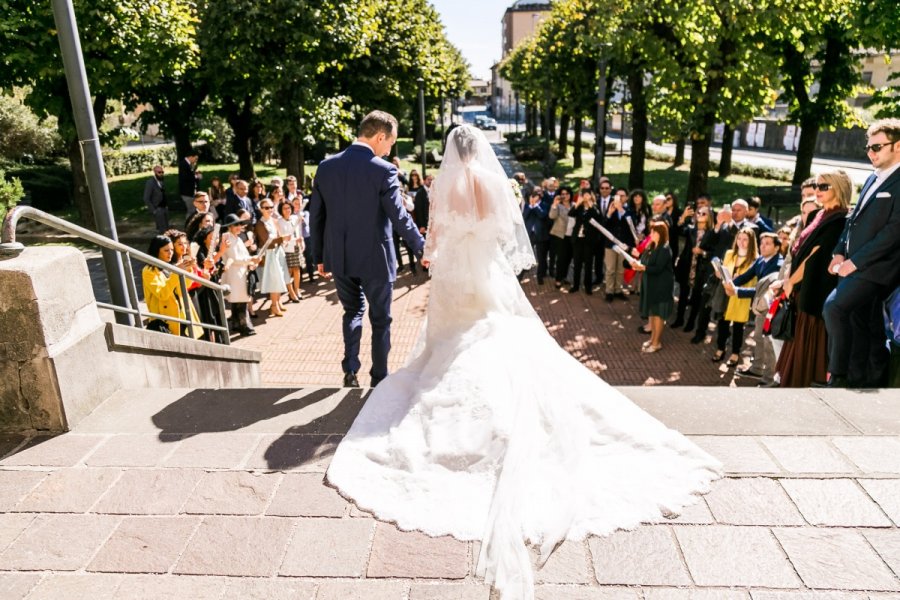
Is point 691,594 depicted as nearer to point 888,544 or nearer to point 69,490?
point 888,544

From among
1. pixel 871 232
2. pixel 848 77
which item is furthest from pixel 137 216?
pixel 848 77

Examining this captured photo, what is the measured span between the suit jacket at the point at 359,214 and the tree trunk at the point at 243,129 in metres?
20.0

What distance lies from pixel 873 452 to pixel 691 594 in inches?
68.4

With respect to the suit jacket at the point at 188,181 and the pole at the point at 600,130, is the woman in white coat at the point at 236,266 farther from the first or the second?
the pole at the point at 600,130

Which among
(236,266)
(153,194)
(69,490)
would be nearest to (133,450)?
(69,490)

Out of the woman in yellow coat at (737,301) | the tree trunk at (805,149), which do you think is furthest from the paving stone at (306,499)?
the tree trunk at (805,149)

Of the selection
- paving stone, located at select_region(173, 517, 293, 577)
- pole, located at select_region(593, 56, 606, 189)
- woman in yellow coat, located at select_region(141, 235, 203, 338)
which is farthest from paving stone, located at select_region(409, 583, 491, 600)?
pole, located at select_region(593, 56, 606, 189)

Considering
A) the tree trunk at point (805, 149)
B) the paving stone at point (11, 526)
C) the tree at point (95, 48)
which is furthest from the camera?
the tree trunk at point (805, 149)

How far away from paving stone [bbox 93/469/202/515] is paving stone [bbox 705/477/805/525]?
2.59 meters

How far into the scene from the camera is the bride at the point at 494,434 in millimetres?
3061

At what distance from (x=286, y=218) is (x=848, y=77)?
21.8 meters

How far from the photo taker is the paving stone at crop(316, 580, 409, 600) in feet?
8.63

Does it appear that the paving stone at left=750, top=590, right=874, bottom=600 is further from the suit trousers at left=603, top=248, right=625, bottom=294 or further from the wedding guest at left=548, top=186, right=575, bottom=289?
the wedding guest at left=548, top=186, right=575, bottom=289

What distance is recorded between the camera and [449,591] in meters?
2.65
